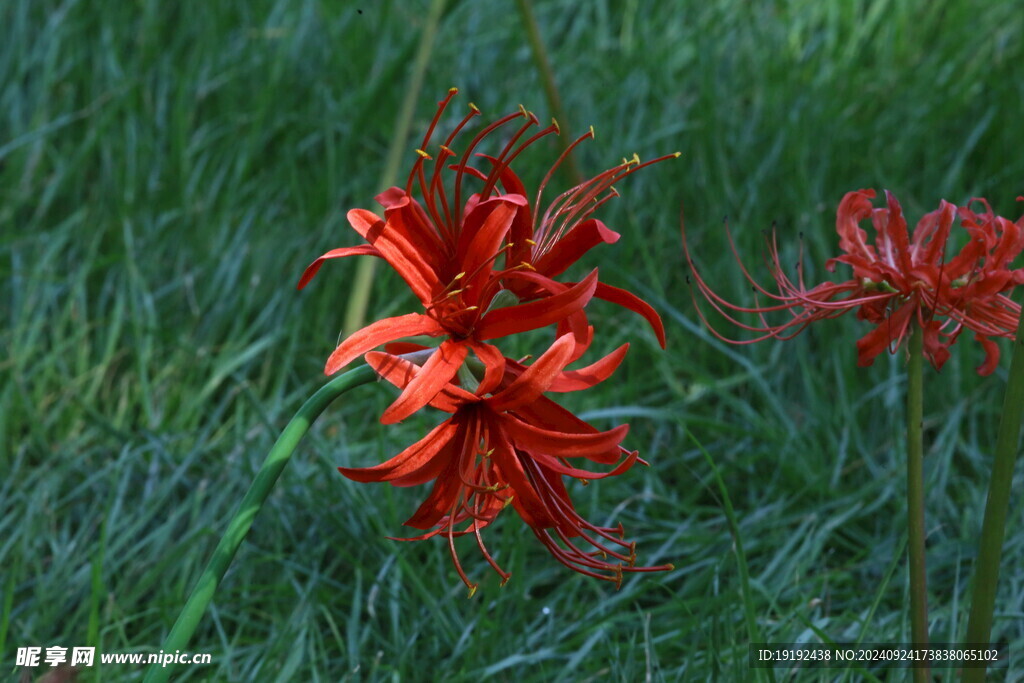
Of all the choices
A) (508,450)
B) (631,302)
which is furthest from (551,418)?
(631,302)

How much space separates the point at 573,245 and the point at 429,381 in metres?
0.26

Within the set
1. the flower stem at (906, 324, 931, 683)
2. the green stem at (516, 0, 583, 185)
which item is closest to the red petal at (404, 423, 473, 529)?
the flower stem at (906, 324, 931, 683)

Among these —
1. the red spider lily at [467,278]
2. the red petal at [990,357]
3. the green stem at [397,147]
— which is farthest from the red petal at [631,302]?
the green stem at [397,147]

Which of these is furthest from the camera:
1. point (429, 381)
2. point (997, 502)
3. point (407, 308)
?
point (407, 308)

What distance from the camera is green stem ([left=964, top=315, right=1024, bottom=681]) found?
1.29 m

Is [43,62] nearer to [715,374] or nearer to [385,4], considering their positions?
[385,4]

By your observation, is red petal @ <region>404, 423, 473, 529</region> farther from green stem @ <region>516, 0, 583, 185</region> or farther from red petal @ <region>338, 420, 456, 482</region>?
green stem @ <region>516, 0, 583, 185</region>

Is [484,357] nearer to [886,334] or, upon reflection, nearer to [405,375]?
[405,375]

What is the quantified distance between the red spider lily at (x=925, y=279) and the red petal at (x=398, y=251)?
43 cm

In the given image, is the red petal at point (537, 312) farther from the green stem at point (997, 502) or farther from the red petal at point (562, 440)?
the green stem at point (997, 502)

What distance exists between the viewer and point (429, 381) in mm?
1090

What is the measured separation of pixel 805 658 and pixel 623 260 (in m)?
1.59

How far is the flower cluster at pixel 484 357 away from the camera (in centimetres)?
111

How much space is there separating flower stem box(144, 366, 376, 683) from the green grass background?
0.77m
